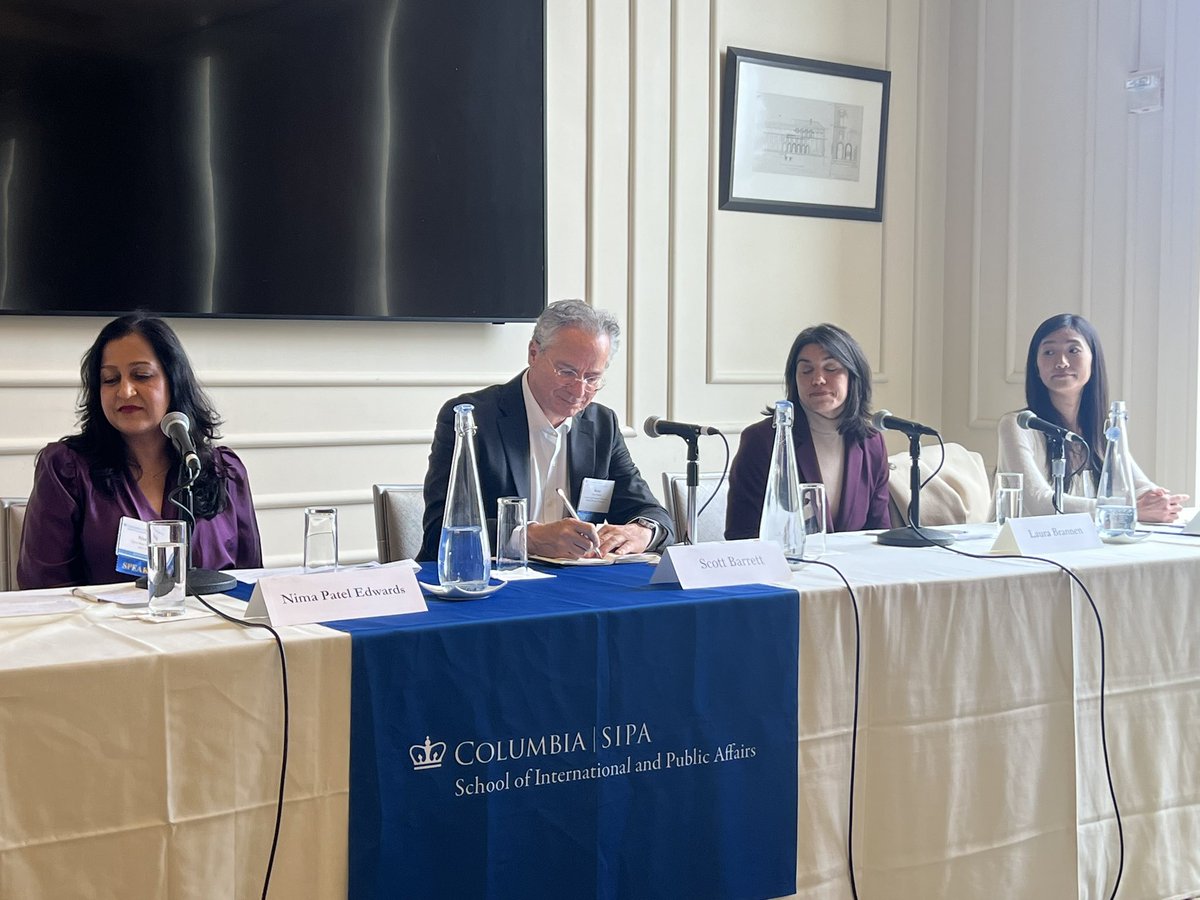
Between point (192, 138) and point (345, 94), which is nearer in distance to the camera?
point (192, 138)

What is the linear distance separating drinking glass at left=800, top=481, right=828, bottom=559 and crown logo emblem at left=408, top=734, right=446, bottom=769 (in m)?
0.87

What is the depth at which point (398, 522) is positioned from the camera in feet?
8.87

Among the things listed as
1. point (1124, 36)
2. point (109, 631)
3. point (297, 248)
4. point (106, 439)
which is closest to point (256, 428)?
point (297, 248)

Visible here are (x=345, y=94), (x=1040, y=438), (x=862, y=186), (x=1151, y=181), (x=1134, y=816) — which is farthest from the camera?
(x=862, y=186)

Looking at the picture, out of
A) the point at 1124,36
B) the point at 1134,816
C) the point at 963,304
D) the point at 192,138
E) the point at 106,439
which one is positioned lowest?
the point at 1134,816

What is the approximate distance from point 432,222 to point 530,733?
2265mm

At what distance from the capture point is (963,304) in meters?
4.68

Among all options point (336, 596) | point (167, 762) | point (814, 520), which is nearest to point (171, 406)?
point (336, 596)

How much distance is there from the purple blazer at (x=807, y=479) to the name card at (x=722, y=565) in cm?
84

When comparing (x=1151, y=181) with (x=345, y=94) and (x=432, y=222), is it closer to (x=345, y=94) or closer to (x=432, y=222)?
(x=432, y=222)

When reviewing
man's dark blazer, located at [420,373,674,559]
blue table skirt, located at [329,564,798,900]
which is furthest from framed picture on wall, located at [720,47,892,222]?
blue table skirt, located at [329,564,798,900]

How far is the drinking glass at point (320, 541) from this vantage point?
1.80 m

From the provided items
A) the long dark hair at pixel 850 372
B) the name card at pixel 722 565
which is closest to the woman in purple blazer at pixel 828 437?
the long dark hair at pixel 850 372

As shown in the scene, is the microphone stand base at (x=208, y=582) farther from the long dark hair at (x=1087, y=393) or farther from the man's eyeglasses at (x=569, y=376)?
the long dark hair at (x=1087, y=393)
